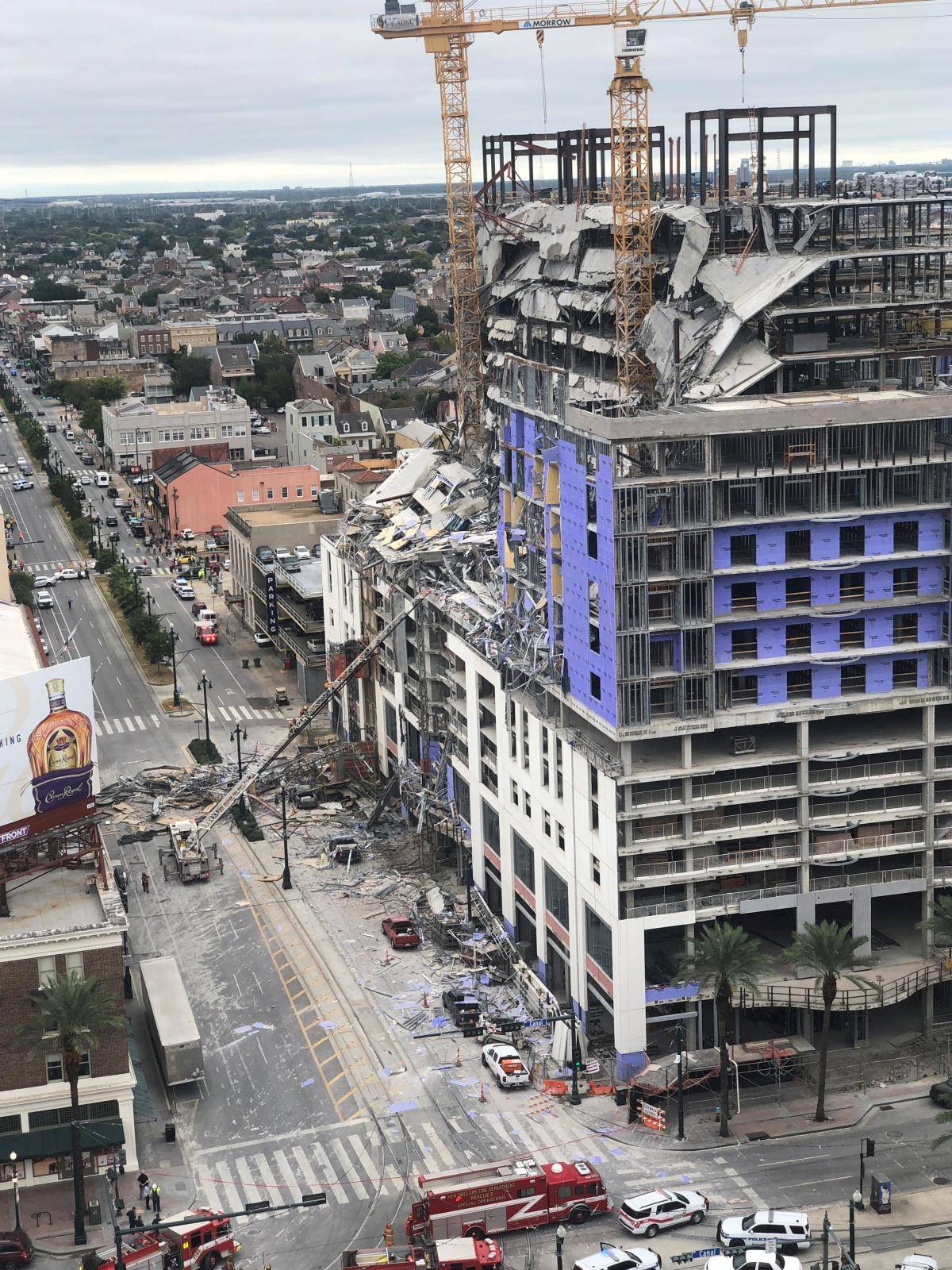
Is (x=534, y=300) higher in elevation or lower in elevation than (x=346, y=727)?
higher

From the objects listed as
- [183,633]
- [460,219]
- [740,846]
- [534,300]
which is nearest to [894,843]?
[740,846]

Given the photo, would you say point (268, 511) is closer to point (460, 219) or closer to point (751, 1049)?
point (460, 219)

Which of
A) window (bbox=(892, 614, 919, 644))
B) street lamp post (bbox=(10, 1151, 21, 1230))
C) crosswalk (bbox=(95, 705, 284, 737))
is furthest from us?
crosswalk (bbox=(95, 705, 284, 737))

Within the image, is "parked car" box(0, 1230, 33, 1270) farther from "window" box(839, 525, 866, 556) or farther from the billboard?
"window" box(839, 525, 866, 556)

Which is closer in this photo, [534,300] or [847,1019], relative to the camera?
[847,1019]

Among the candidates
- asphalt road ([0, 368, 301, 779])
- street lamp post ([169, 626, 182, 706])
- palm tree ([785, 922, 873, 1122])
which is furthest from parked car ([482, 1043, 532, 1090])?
street lamp post ([169, 626, 182, 706])

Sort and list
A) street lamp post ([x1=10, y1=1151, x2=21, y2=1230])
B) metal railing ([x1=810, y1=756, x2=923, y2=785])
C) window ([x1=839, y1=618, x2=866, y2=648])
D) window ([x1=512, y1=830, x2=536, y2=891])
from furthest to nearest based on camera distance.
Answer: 1. window ([x1=512, y1=830, x2=536, y2=891])
2. metal railing ([x1=810, y1=756, x2=923, y2=785])
3. window ([x1=839, y1=618, x2=866, y2=648])
4. street lamp post ([x1=10, y1=1151, x2=21, y2=1230])

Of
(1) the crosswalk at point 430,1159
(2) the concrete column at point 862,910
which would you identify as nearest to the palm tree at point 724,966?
(1) the crosswalk at point 430,1159
